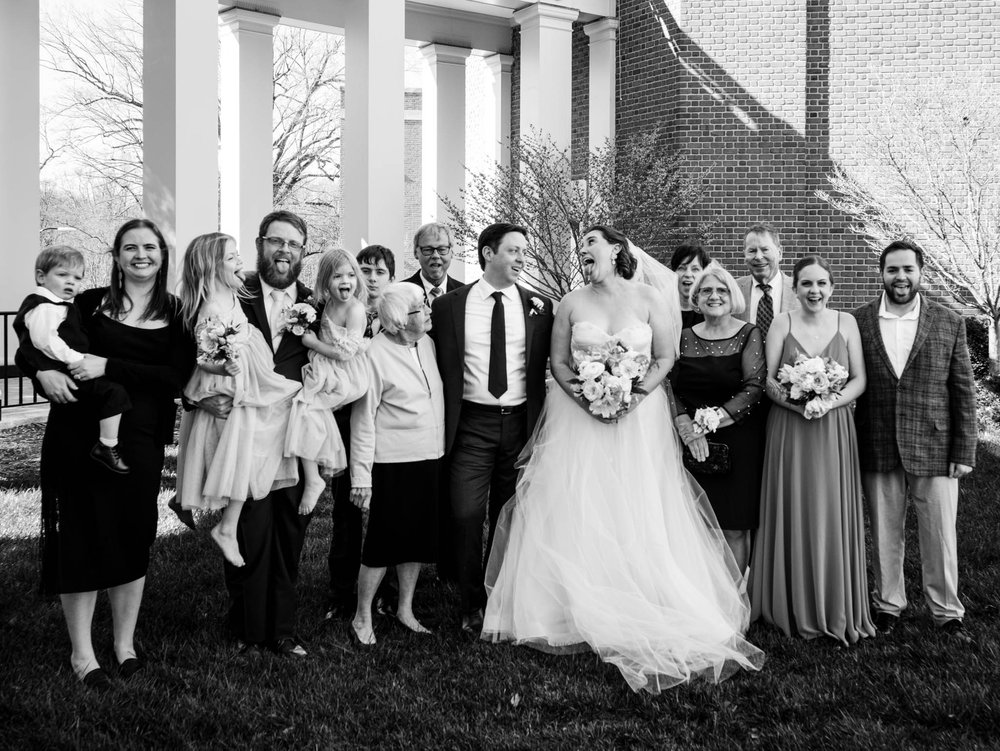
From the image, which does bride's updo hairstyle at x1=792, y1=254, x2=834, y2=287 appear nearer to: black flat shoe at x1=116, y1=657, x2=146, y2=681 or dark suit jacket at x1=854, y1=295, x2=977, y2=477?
dark suit jacket at x1=854, y1=295, x2=977, y2=477

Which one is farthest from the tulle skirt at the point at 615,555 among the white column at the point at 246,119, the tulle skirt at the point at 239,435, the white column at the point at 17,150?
the white column at the point at 246,119

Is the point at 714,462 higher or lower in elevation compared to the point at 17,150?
lower

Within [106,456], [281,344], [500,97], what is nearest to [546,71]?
[500,97]

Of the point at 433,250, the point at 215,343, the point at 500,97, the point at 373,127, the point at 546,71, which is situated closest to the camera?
the point at 215,343

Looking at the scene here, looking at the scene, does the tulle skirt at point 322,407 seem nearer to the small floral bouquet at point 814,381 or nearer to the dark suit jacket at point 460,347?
the dark suit jacket at point 460,347

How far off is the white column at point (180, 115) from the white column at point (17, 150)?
3.86 metres

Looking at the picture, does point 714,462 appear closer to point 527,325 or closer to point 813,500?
point 813,500

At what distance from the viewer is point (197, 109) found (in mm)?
11492

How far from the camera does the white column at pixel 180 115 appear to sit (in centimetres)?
1136

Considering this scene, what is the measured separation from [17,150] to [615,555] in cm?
1297

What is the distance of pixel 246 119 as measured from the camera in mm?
16453

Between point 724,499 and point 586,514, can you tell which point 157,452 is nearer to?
point 586,514

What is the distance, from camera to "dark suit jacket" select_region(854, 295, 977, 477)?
5.37 m

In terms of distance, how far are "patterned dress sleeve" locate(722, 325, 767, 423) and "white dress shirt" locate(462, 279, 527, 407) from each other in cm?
126
